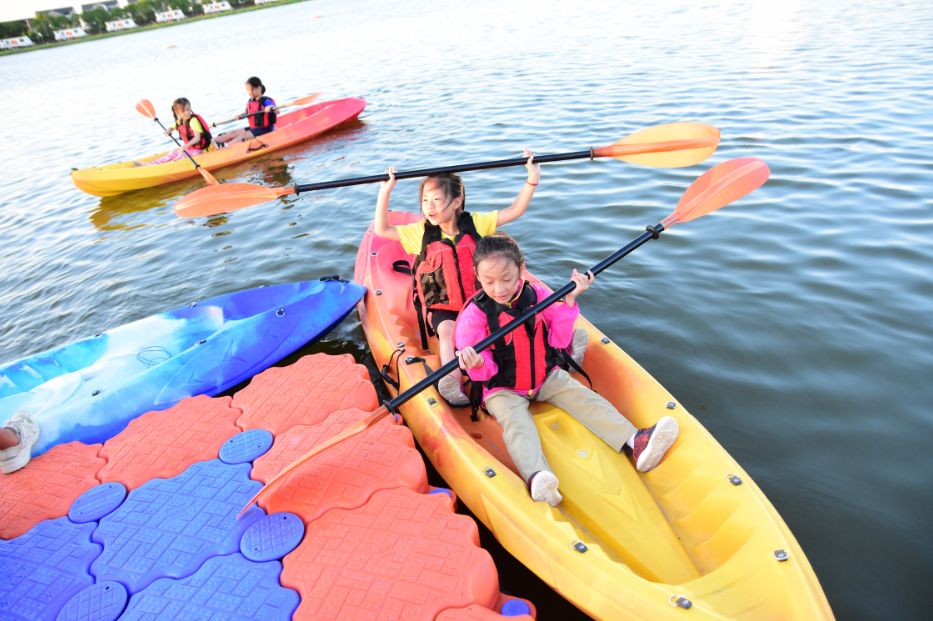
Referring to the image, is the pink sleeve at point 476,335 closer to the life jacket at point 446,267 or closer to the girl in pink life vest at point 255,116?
the life jacket at point 446,267

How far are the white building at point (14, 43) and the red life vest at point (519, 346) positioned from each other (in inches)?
2389

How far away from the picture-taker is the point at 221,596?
2139mm

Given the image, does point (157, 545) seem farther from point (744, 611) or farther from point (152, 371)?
point (744, 611)

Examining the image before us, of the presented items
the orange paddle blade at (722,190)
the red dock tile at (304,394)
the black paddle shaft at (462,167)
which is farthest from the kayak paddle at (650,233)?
the black paddle shaft at (462,167)

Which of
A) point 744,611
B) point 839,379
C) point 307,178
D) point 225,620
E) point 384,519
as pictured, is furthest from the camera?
point 307,178

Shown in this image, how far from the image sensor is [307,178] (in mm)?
7723

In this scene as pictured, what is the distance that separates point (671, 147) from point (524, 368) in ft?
5.45

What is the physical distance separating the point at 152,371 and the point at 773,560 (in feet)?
11.0

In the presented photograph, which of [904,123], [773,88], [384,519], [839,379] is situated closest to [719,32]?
[773,88]

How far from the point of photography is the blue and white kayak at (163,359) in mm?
3236

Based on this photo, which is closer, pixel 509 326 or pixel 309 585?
pixel 309 585

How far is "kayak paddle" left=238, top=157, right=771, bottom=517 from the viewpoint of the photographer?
249 centimetres

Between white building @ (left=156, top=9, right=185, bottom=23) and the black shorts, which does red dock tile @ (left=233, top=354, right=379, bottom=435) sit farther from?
white building @ (left=156, top=9, right=185, bottom=23)

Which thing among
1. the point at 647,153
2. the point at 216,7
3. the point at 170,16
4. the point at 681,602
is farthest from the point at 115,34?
the point at 681,602
